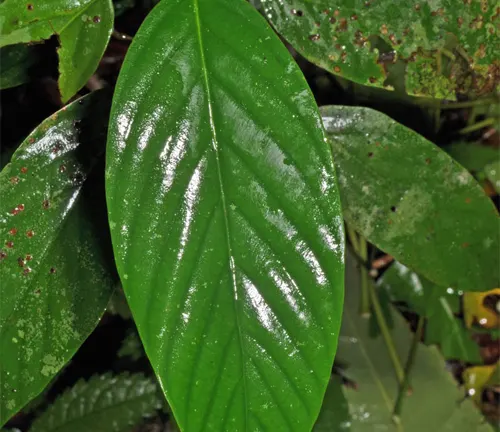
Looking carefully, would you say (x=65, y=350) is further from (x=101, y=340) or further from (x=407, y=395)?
(x=407, y=395)

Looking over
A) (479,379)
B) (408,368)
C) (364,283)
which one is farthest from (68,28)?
(479,379)

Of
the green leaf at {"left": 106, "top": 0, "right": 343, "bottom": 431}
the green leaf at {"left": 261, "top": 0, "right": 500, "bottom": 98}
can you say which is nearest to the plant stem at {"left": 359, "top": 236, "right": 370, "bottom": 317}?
the green leaf at {"left": 261, "top": 0, "right": 500, "bottom": 98}

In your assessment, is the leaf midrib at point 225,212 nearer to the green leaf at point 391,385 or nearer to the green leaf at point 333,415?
the green leaf at point 333,415

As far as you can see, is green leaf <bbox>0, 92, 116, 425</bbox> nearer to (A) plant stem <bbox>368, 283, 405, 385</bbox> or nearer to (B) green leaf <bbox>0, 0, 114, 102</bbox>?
(B) green leaf <bbox>0, 0, 114, 102</bbox>

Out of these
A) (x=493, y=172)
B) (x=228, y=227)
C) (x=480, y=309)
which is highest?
(x=228, y=227)

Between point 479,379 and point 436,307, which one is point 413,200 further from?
point 479,379
